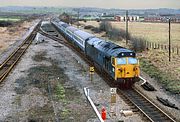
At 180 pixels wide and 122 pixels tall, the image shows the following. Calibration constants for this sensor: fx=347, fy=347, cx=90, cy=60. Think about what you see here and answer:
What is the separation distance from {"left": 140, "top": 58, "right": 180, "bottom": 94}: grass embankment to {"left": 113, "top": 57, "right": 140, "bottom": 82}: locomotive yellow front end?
3224mm

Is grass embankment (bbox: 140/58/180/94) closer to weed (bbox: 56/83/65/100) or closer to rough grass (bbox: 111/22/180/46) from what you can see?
weed (bbox: 56/83/65/100)

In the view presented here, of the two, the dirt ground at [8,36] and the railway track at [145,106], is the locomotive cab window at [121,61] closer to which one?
the railway track at [145,106]

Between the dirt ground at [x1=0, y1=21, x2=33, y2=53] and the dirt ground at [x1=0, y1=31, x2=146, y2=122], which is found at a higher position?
the dirt ground at [x1=0, y1=31, x2=146, y2=122]

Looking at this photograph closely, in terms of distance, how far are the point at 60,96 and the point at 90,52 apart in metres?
11.9

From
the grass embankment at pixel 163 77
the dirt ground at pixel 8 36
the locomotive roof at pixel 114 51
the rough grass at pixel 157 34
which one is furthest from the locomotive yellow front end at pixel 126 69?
the rough grass at pixel 157 34

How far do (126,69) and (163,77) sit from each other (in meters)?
6.41

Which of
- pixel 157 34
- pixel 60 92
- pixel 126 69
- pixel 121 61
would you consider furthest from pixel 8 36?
pixel 126 69

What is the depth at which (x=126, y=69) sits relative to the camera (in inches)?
961

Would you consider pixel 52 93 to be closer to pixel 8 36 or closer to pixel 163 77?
pixel 163 77

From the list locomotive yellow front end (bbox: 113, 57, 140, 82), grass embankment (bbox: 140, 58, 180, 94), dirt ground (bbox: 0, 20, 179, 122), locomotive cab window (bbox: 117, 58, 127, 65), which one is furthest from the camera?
grass embankment (bbox: 140, 58, 180, 94)

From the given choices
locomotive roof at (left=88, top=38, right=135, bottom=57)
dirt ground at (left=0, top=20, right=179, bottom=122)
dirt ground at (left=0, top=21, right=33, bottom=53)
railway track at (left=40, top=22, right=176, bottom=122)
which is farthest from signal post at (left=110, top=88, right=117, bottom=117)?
dirt ground at (left=0, top=21, right=33, bottom=53)

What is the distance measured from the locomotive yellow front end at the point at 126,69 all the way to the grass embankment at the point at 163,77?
3224 mm

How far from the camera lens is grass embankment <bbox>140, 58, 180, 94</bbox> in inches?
1026

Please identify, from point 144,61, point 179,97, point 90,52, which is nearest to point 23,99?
point 179,97
